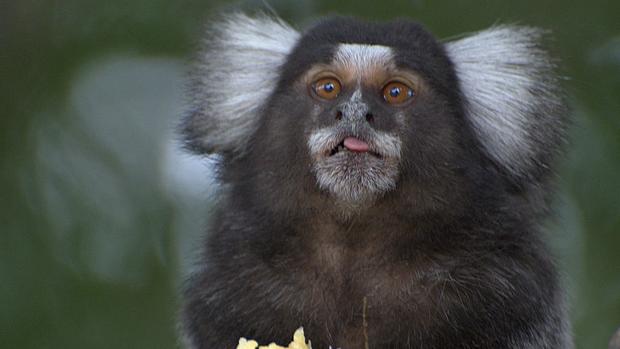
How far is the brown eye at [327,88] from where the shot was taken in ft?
19.5

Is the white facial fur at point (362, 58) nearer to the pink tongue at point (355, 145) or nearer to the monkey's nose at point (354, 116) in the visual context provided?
the monkey's nose at point (354, 116)

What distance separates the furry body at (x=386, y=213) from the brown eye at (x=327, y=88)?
0.18 ft

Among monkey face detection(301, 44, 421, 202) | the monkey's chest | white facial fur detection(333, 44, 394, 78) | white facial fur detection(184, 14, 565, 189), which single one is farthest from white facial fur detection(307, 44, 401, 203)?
white facial fur detection(184, 14, 565, 189)

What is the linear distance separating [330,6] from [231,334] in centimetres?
458

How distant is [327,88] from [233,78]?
887 mm

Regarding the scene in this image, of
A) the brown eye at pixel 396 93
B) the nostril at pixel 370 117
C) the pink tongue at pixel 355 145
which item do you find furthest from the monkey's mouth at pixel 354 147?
the brown eye at pixel 396 93

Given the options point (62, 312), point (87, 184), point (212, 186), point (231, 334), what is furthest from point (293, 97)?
point (87, 184)

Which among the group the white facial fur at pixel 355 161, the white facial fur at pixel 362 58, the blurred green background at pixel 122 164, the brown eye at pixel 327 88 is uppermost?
the white facial fur at pixel 362 58

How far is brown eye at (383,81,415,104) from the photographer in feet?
19.3

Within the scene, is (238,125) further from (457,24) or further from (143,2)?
(143,2)

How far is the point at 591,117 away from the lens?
977 centimetres

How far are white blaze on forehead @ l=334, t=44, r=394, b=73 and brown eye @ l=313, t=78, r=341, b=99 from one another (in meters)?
0.10

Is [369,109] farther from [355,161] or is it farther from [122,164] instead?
[122,164]

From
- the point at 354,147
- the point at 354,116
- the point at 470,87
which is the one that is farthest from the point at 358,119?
the point at 470,87
